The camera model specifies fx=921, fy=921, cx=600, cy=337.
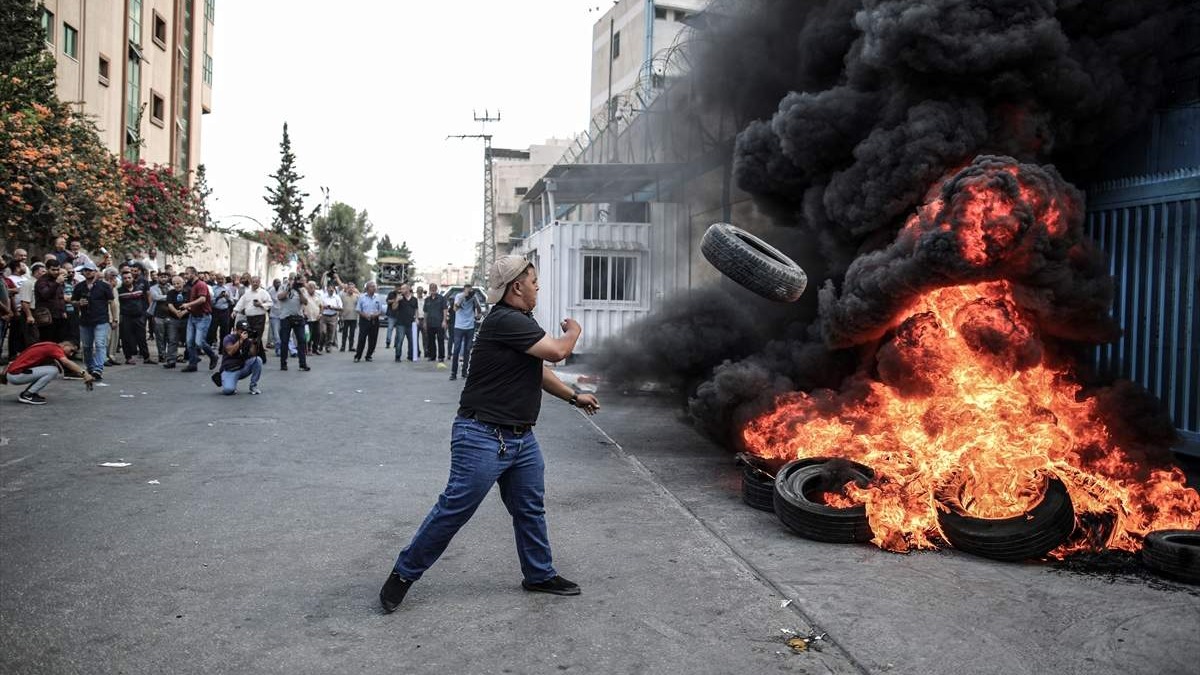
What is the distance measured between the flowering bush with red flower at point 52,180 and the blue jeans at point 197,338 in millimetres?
3146

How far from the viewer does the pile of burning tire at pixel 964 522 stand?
518cm

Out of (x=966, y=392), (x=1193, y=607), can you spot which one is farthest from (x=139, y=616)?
(x=966, y=392)

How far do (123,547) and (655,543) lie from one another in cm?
327

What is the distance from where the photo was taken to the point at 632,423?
11.7 meters

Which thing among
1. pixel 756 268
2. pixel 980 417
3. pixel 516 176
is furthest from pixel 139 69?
pixel 516 176

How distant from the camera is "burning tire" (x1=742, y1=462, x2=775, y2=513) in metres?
6.84

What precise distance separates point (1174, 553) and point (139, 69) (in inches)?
1368

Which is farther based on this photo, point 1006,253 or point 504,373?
point 1006,253

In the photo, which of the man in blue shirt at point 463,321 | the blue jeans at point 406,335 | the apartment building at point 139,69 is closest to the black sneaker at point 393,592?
the man in blue shirt at point 463,321

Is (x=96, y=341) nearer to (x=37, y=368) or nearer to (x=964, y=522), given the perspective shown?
(x=37, y=368)

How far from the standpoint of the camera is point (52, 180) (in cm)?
1728

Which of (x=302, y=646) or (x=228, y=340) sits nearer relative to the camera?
(x=302, y=646)

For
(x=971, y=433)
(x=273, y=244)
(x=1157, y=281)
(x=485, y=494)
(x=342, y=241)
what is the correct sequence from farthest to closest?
(x=342, y=241) → (x=273, y=244) → (x=1157, y=281) → (x=971, y=433) → (x=485, y=494)

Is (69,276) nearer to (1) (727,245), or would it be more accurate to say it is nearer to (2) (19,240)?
(2) (19,240)
